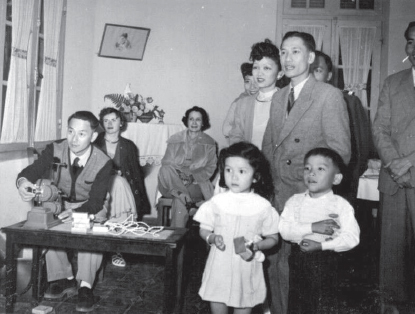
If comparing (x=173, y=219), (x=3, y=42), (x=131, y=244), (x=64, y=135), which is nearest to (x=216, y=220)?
(x=131, y=244)

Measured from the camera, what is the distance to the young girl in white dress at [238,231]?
2475mm

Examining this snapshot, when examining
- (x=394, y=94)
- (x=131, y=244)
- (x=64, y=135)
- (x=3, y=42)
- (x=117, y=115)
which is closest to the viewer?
(x=131, y=244)

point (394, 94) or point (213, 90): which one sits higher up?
point (213, 90)

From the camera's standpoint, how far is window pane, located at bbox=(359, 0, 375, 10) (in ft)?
21.5

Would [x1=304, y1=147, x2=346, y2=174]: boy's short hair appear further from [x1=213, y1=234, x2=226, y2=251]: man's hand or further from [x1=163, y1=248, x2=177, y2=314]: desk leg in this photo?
[x1=163, y1=248, x2=177, y2=314]: desk leg

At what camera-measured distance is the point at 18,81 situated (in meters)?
4.31

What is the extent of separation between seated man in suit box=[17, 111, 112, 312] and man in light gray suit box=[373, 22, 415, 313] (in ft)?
6.54

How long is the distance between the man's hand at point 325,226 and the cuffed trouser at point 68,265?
174cm

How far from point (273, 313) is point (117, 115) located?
2796mm

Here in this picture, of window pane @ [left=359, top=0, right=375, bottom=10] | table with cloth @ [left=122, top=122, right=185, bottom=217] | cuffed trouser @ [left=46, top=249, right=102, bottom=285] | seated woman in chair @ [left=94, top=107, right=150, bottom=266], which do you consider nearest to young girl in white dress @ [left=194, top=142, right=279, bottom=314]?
cuffed trouser @ [left=46, top=249, right=102, bottom=285]

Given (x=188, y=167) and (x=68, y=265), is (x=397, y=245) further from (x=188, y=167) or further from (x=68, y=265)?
(x=188, y=167)

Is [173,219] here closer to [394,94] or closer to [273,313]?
[273,313]

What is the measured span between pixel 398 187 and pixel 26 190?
2.53 meters

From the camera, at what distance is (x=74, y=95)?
6070 mm
